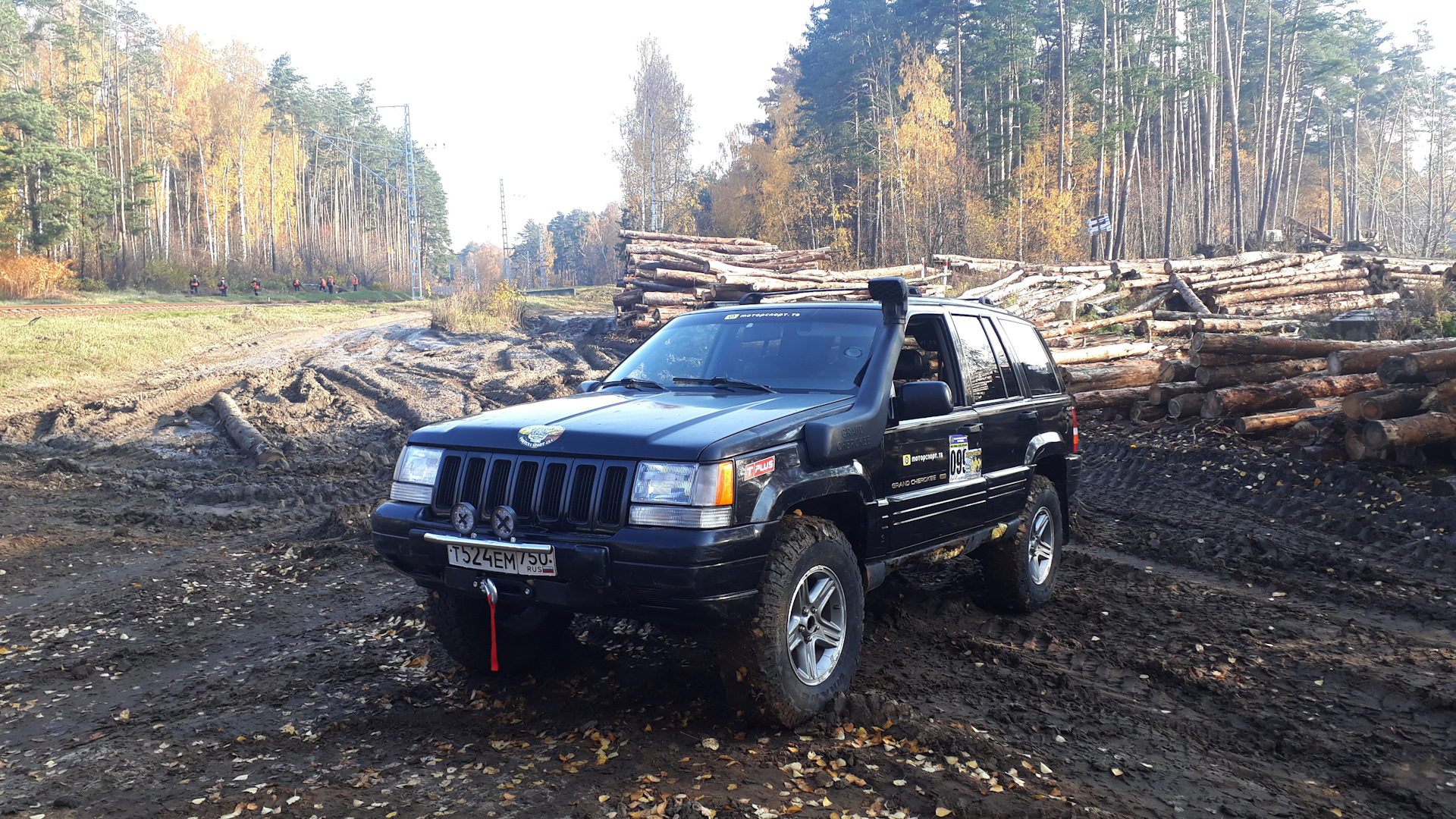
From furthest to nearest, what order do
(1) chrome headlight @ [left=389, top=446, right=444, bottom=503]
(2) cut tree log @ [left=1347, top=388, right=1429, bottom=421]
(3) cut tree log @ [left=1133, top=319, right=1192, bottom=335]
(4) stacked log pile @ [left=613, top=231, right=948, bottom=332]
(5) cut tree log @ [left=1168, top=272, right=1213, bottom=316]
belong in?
(4) stacked log pile @ [left=613, top=231, right=948, bottom=332] < (5) cut tree log @ [left=1168, top=272, right=1213, bottom=316] < (3) cut tree log @ [left=1133, top=319, right=1192, bottom=335] < (2) cut tree log @ [left=1347, top=388, right=1429, bottom=421] < (1) chrome headlight @ [left=389, top=446, right=444, bottom=503]

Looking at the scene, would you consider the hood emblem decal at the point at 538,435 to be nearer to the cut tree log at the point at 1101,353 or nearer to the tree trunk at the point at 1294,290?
the cut tree log at the point at 1101,353

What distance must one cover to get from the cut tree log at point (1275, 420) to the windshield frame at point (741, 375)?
7.13 metres

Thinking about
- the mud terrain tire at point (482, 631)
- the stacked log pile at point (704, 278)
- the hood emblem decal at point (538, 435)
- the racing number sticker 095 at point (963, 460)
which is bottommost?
the mud terrain tire at point (482, 631)

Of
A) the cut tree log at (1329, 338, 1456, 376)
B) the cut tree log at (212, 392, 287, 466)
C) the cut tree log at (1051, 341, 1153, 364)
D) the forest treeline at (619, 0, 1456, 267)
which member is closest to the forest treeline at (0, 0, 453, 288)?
the forest treeline at (619, 0, 1456, 267)

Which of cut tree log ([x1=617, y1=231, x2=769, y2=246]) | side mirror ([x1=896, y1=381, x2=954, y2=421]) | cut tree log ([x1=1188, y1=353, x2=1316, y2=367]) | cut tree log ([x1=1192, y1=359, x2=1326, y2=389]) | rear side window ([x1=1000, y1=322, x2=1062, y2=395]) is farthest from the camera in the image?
cut tree log ([x1=617, y1=231, x2=769, y2=246])

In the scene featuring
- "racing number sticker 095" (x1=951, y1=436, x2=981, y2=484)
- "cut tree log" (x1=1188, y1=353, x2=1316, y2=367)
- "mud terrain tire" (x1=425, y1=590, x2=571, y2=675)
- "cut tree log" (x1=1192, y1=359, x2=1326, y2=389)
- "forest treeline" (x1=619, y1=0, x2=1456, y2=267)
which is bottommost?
"mud terrain tire" (x1=425, y1=590, x2=571, y2=675)

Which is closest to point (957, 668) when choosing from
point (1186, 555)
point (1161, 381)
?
point (1186, 555)

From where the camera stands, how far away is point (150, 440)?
1304 centimetres

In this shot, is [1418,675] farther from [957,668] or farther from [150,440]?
[150,440]

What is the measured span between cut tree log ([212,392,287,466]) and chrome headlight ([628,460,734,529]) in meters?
9.45

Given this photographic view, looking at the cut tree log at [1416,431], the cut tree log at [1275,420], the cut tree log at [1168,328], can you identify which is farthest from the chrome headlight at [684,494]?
the cut tree log at [1168,328]

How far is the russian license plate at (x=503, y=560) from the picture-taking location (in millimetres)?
3852

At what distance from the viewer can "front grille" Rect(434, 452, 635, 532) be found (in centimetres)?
388

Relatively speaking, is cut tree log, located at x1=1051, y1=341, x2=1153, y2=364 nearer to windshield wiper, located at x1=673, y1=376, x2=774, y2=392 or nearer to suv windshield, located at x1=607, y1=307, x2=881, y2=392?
suv windshield, located at x1=607, y1=307, x2=881, y2=392
